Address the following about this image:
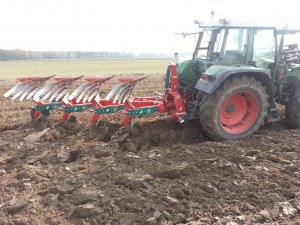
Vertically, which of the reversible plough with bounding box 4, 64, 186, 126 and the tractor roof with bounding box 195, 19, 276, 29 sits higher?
the tractor roof with bounding box 195, 19, 276, 29

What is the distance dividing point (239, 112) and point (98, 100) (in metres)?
2.48

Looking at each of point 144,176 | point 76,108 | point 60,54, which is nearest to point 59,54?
point 60,54

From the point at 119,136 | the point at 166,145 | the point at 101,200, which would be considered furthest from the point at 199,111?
the point at 101,200

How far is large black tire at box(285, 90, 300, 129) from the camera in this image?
6641 millimetres

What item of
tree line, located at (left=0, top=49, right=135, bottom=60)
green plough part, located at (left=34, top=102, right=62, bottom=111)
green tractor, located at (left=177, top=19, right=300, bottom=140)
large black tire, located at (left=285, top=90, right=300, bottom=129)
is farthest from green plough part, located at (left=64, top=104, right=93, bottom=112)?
tree line, located at (left=0, top=49, right=135, bottom=60)

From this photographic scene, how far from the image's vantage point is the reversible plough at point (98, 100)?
239 inches

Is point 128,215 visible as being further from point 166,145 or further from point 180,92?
point 180,92

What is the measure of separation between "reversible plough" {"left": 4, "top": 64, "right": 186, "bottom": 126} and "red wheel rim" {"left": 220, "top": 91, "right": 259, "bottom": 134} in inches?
28.2

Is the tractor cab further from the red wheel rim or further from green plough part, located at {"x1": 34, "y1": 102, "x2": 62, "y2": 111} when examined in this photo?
green plough part, located at {"x1": 34, "y1": 102, "x2": 62, "y2": 111}

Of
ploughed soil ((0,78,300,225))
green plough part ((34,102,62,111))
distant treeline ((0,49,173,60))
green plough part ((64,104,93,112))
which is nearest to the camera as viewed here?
ploughed soil ((0,78,300,225))

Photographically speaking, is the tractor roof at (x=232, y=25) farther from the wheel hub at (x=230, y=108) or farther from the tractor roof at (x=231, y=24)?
the wheel hub at (x=230, y=108)

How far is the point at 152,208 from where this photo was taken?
363 cm

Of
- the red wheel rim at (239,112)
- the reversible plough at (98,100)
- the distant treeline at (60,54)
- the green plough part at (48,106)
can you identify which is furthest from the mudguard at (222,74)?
the distant treeline at (60,54)

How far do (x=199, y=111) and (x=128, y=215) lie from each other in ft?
9.15
